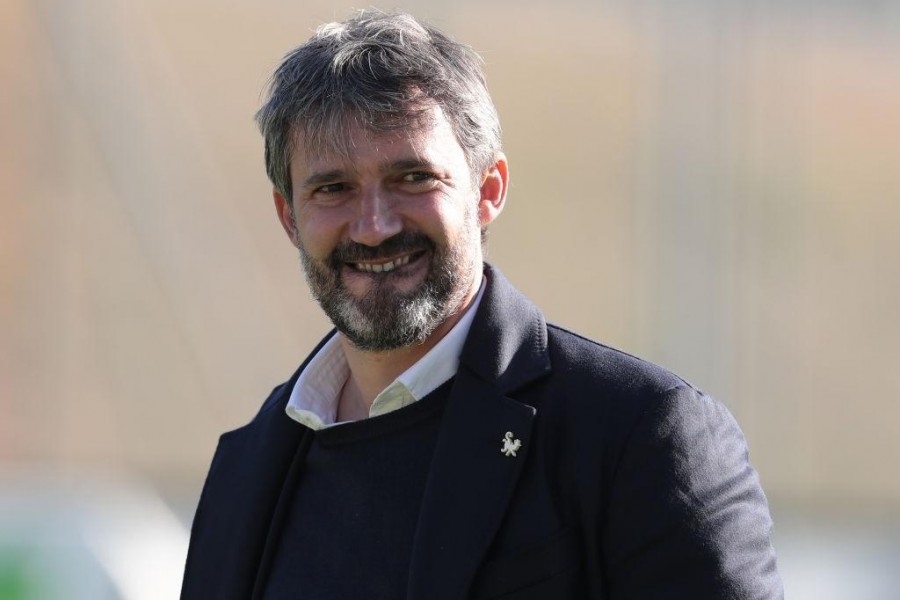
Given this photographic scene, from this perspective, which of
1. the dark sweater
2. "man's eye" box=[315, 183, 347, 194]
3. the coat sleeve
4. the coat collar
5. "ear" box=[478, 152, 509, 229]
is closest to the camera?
the coat sleeve

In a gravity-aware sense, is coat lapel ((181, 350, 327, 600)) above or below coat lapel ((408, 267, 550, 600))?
below

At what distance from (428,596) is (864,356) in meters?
4.43

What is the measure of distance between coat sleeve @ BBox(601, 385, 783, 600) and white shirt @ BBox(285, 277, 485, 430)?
0.34 meters

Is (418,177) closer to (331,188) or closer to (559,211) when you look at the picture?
(331,188)

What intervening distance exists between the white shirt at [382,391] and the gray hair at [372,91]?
0.85 feet

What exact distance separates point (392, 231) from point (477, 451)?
1.10ft

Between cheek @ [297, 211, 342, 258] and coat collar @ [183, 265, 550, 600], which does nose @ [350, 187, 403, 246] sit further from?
coat collar @ [183, 265, 550, 600]

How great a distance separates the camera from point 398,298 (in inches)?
A: 72.4

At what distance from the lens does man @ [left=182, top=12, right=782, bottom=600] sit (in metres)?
1.59

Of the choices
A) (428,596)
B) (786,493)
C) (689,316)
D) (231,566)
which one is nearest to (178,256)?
(689,316)

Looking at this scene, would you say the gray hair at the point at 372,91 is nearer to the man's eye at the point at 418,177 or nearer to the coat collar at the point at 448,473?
the man's eye at the point at 418,177

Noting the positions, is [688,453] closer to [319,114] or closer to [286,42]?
[319,114]

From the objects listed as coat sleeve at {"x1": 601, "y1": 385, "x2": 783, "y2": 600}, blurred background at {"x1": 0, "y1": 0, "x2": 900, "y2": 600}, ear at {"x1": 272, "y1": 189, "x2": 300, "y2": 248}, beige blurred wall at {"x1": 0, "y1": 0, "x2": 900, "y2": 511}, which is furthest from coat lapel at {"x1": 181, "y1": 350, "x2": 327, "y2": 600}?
beige blurred wall at {"x1": 0, "y1": 0, "x2": 900, "y2": 511}

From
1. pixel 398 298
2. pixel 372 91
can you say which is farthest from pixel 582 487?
pixel 372 91
